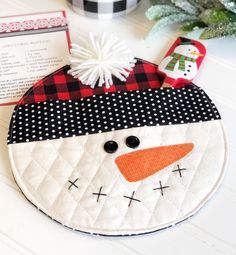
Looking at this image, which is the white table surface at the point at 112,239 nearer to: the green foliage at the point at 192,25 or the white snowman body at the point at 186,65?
the white snowman body at the point at 186,65

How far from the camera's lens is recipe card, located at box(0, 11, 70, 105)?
78 cm

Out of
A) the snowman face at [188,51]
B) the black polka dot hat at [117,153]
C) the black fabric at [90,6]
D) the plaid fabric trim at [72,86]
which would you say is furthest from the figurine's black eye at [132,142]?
the black fabric at [90,6]

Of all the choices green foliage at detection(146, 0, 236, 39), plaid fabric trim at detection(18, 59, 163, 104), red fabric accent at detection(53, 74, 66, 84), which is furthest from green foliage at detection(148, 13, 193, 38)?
red fabric accent at detection(53, 74, 66, 84)

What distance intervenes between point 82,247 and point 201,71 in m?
0.44

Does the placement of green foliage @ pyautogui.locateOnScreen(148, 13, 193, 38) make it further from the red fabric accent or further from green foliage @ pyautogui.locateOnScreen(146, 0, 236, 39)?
the red fabric accent

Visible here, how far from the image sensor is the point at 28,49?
838mm

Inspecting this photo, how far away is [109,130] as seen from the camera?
27.0 inches

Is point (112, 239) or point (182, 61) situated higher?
point (182, 61)

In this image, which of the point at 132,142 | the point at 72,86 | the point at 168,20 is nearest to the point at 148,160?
the point at 132,142

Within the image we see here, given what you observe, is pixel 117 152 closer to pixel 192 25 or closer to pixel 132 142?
pixel 132 142

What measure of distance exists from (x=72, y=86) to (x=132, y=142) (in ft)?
0.59

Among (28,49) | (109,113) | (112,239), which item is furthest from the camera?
(28,49)

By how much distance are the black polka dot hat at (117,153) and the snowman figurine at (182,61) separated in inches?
0.9

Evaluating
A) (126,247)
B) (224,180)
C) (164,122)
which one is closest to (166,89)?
(164,122)
